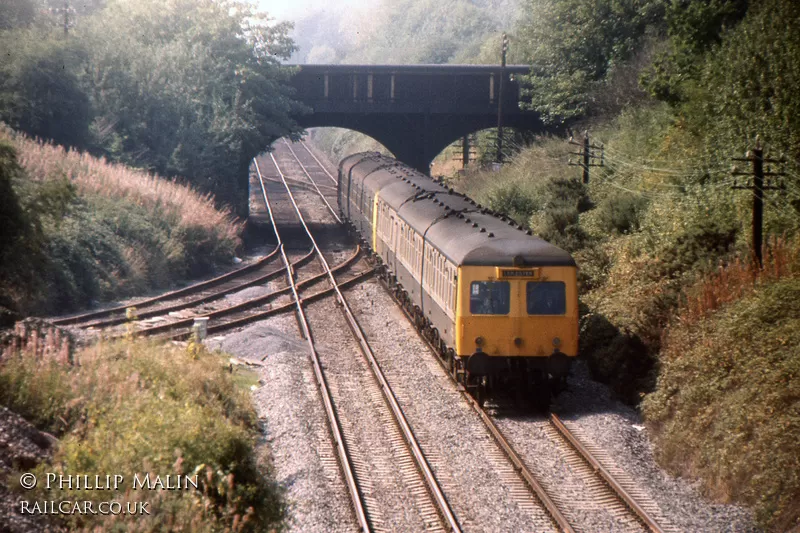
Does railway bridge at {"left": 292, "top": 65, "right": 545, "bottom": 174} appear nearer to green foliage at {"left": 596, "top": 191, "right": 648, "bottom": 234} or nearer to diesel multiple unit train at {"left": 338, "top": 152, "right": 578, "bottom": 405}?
green foliage at {"left": 596, "top": 191, "right": 648, "bottom": 234}

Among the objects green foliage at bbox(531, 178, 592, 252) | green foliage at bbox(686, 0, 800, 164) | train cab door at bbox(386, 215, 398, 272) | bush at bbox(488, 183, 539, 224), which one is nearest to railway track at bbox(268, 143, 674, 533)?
train cab door at bbox(386, 215, 398, 272)

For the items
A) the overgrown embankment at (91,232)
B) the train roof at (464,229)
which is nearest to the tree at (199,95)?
the overgrown embankment at (91,232)

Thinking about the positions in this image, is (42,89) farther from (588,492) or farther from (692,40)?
(588,492)

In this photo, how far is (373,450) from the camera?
12.7 meters

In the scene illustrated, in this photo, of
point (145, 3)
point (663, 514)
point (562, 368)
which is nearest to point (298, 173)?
point (145, 3)

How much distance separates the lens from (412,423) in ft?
45.1

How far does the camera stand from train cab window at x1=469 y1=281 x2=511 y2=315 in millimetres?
14336

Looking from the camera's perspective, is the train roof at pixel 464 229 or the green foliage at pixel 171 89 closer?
the train roof at pixel 464 229

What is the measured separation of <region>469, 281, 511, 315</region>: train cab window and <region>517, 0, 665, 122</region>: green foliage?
23.6m

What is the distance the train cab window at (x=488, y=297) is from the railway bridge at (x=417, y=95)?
2684cm

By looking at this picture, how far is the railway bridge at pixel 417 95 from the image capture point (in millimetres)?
40062

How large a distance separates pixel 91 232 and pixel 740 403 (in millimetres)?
18797

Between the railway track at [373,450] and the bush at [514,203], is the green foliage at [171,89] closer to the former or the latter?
the bush at [514,203]

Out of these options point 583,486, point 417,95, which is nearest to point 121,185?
point 417,95
